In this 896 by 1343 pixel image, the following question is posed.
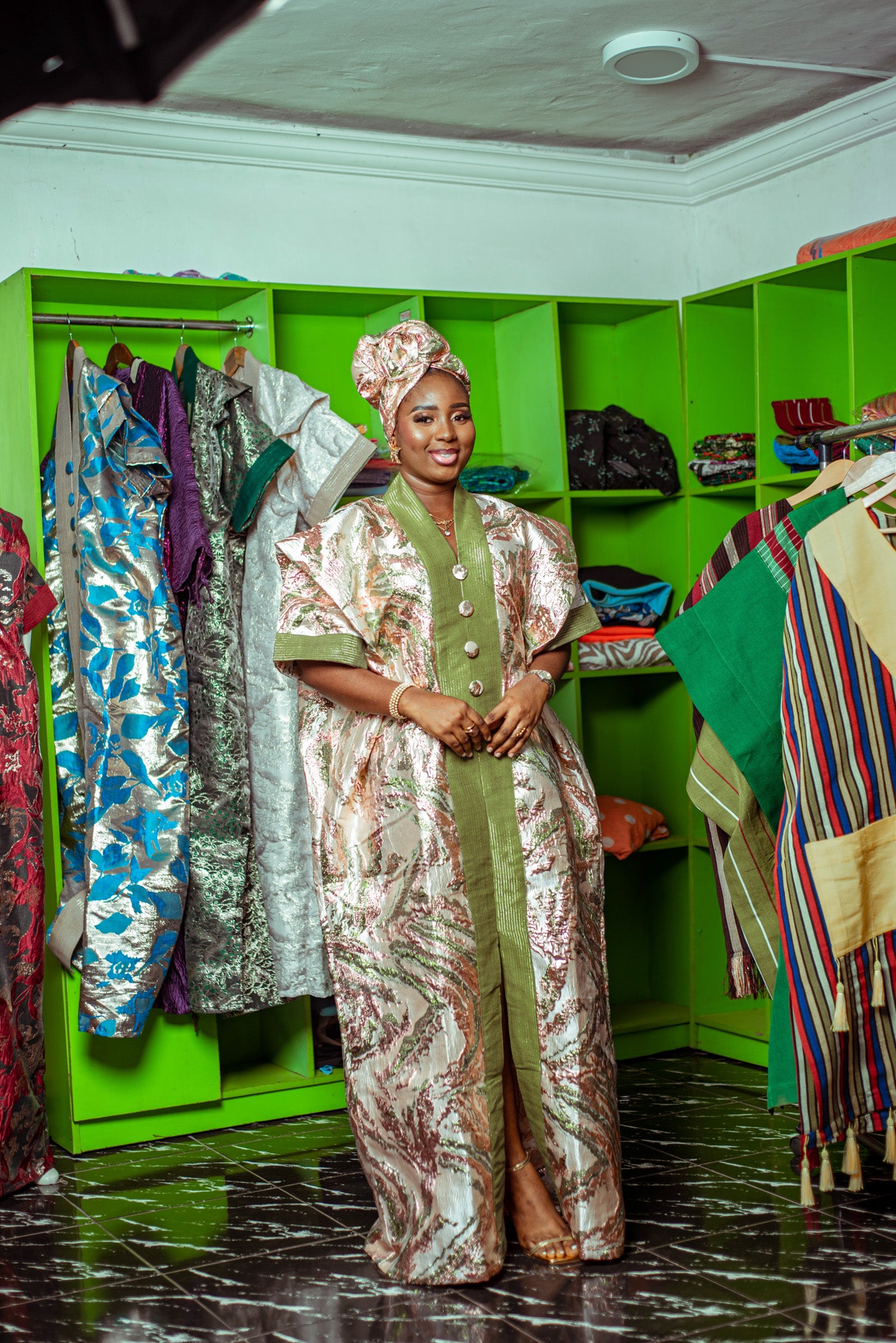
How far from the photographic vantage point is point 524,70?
357cm

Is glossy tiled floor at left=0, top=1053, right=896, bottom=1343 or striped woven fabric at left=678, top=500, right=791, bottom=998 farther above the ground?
striped woven fabric at left=678, top=500, right=791, bottom=998

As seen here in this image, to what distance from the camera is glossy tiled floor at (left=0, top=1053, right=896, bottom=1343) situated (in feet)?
7.45

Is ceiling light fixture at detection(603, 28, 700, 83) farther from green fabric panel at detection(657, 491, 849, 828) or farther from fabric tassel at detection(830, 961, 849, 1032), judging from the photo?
fabric tassel at detection(830, 961, 849, 1032)

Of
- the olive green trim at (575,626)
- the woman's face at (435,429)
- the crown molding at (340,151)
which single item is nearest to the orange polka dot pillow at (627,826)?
the olive green trim at (575,626)

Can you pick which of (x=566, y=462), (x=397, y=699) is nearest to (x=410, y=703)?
(x=397, y=699)

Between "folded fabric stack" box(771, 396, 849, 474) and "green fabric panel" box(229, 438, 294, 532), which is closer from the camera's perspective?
"green fabric panel" box(229, 438, 294, 532)

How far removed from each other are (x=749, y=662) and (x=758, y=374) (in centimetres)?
130

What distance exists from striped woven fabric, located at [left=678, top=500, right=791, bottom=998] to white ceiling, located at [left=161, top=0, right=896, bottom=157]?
1.29 meters

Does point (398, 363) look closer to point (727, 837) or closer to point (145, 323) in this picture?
point (145, 323)

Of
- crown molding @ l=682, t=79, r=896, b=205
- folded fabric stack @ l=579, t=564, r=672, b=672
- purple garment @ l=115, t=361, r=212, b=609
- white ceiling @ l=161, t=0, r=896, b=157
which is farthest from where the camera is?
folded fabric stack @ l=579, t=564, r=672, b=672

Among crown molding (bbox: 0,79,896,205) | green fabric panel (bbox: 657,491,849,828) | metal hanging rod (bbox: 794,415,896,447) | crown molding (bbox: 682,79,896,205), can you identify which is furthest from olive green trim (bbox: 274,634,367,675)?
crown molding (bbox: 682,79,896,205)

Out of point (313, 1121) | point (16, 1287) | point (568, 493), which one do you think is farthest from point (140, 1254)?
point (568, 493)

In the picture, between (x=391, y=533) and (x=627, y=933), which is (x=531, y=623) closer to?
(x=391, y=533)

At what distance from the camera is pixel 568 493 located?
395 centimetres
